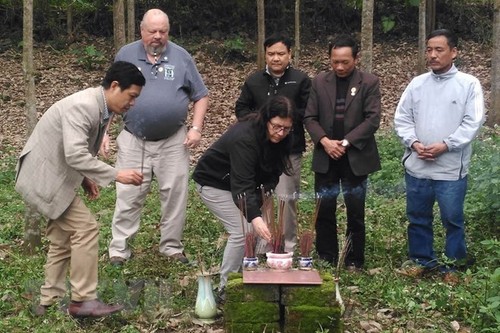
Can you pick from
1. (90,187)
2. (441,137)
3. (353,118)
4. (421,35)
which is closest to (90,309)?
(90,187)

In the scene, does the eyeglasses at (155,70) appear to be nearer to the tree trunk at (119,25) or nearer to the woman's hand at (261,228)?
the woman's hand at (261,228)

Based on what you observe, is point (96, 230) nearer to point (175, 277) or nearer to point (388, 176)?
point (175, 277)

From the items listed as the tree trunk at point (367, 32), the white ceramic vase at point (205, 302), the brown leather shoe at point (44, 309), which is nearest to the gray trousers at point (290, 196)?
the white ceramic vase at point (205, 302)

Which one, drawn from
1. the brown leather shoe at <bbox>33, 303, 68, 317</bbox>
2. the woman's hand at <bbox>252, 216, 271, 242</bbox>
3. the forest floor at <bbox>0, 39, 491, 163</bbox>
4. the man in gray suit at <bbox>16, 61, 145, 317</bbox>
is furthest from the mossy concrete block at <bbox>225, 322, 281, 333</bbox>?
the forest floor at <bbox>0, 39, 491, 163</bbox>

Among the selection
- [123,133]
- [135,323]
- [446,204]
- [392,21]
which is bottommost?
[135,323]

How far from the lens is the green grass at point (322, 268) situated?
552cm

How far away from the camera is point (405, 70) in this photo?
17641 millimetres

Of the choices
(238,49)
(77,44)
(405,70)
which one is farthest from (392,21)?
(77,44)

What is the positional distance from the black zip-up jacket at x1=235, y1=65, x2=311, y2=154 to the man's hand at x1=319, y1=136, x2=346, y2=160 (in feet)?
1.29

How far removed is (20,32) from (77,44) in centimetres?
148

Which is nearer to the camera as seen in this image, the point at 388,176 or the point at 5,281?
the point at 5,281

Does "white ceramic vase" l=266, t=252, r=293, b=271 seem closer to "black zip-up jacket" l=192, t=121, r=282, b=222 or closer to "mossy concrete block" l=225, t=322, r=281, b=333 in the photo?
"black zip-up jacket" l=192, t=121, r=282, b=222

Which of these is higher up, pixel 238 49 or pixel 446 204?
pixel 238 49

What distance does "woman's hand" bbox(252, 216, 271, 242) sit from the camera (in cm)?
533
